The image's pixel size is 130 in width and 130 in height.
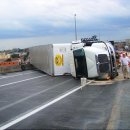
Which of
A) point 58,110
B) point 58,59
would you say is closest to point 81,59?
point 58,59

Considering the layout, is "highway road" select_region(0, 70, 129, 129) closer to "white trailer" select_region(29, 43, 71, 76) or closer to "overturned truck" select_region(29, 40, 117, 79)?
"overturned truck" select_region(29, 40, 117, 79)

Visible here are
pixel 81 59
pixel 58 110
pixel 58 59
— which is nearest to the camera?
pixel 58 110

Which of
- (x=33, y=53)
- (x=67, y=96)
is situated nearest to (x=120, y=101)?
(x=67, y=96)

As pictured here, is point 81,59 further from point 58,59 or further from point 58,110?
point 58,110

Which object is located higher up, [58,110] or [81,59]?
[81,59]

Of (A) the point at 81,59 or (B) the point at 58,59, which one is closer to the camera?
(A) the point at 81,59

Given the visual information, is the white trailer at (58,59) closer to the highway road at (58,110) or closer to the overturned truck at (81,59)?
the overturned truck at (81,59)

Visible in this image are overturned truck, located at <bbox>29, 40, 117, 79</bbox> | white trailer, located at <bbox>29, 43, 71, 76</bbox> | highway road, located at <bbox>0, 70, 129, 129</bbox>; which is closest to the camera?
highway road, located at <bbox>0, 70, 129, 129</bbox>

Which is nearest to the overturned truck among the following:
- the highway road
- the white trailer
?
the white trailer

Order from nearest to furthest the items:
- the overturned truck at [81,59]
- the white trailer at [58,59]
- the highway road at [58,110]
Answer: the highway road at [58,110], the overturned truck at [81,59], the white trailer at [58,59]

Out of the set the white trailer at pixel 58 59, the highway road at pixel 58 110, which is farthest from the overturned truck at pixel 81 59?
the highway road at pixel 58 110

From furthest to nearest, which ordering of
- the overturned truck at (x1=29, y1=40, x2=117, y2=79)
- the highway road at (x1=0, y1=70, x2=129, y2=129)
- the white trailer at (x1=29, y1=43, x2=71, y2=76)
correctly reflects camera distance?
the white trailer at (x1=29, y1=43, x2=71, y2=76), the overturned truck at (x1=29, y1=40, x2=117, y2=79), the highway road at (x1=0, y1=70, x2=129, y2=129)

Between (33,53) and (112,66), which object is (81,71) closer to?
(112,66)

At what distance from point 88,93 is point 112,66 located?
8262mm
